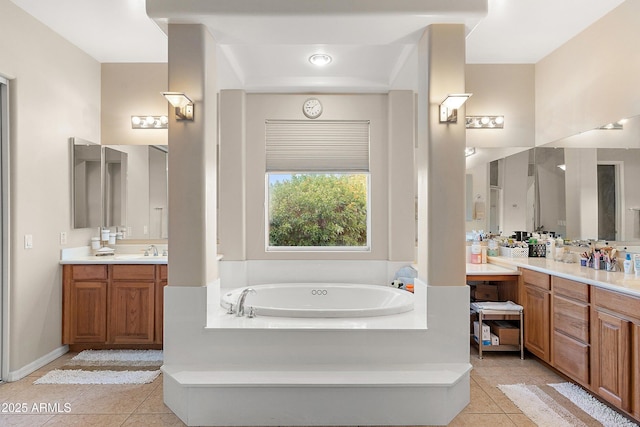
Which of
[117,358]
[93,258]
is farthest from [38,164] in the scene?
[117,358]

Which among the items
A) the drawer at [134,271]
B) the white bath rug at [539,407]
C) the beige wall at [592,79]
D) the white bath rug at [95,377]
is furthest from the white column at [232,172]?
the beige wall at [592,79]

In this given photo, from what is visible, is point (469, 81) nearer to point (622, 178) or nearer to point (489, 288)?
point (622, 178)

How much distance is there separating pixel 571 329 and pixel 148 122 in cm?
415

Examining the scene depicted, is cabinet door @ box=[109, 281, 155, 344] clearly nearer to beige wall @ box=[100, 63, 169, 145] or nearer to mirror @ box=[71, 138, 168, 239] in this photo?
mirror @ box=[71, 138, 168, 239]

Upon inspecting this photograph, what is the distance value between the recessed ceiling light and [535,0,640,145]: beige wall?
2193 millimetres

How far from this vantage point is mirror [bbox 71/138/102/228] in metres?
3.73

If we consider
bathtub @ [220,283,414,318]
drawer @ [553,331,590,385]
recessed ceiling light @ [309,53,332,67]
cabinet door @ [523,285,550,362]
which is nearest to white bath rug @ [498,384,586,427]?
drawer @ [553,331,590,385]

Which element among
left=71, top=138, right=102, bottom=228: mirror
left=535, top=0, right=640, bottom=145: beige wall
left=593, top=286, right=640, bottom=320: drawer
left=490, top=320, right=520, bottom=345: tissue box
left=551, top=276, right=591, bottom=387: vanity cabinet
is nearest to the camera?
left=593, top=286, right=640, bottom=320: drawer

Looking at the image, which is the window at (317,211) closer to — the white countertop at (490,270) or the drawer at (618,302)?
the white countertop at (490,270)

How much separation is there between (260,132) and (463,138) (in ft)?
7.30

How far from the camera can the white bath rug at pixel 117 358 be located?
3344mm

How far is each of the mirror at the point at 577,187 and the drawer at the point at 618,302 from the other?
786mm

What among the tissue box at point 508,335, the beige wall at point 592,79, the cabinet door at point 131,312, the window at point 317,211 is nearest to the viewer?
→ the beige wall at point 592,79

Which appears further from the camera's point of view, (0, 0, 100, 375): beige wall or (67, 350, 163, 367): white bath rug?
(67, 350, 163, 367): white bath rug
